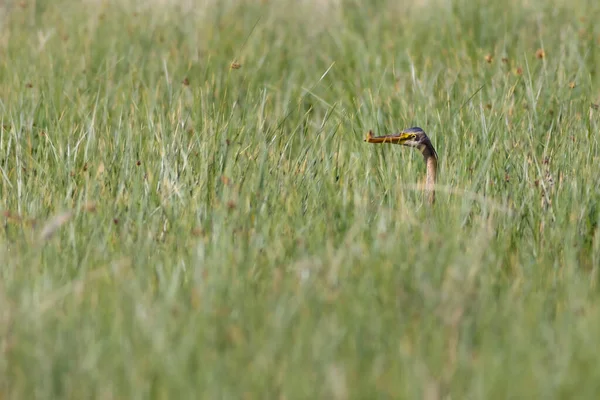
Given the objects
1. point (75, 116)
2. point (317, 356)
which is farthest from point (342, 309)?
point (75, 116)

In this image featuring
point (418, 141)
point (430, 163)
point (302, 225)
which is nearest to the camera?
point (302, 225)

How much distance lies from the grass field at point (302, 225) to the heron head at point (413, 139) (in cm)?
7

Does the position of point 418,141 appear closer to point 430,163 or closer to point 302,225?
point 430,163

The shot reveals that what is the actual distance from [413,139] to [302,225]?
3.33 ft

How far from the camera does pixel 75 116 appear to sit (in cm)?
513

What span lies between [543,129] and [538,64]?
104cm

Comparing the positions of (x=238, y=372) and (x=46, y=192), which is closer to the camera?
(x=238, y=372)

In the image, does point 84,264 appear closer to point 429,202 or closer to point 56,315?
point 56,315

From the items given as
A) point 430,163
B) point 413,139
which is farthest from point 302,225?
point 413,139

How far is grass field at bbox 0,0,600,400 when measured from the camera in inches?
103

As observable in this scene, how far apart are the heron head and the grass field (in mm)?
72

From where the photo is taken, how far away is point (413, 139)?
4.34 metres

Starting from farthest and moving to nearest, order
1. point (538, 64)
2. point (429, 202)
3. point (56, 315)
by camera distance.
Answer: point (538, 64) < point (429, 202) < point (56, 315)

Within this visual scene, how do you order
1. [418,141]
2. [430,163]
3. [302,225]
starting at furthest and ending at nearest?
[418,141] → [430,163] → [302,225]
